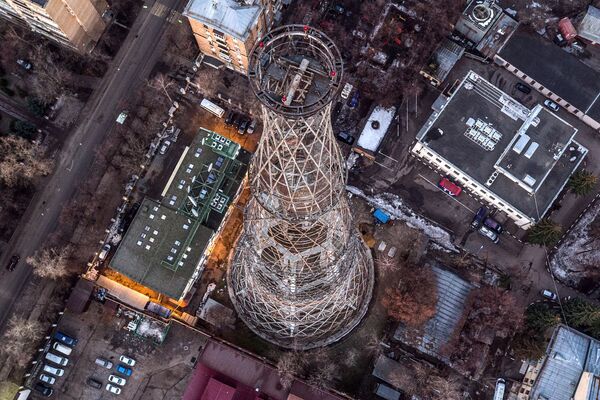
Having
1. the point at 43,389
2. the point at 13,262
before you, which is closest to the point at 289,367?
the point at 43,389

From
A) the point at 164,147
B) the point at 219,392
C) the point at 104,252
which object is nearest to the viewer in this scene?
the point at 219,392

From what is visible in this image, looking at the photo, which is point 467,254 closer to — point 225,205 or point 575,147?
point 575,147

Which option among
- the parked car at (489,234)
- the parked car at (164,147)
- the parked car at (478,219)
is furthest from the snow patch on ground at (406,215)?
the parked car at (164,147)

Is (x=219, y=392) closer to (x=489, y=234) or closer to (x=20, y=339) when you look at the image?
(x=20, y=339)

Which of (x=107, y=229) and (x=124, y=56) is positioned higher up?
(x=124, y=56)

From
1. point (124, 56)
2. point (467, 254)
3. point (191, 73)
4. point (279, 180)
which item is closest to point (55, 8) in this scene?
point (124, 56)

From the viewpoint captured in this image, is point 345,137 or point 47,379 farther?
point 345,137

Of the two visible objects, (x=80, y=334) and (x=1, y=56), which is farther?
(x=1, y=56)
